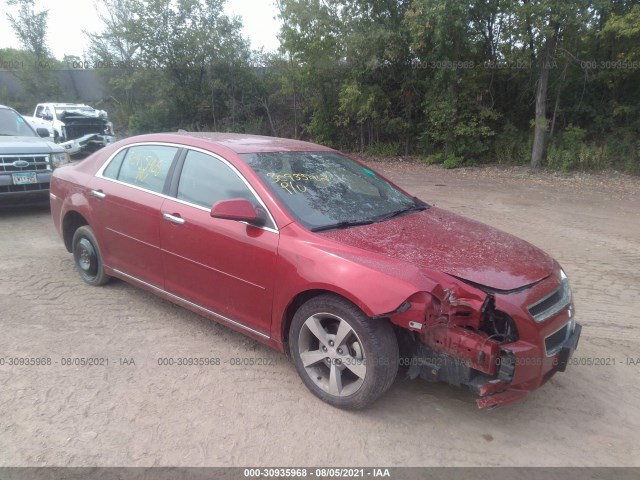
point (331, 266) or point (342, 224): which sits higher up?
point (342, 224)

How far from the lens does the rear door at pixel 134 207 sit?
13.5ft

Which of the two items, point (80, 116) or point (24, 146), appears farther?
point (80, 116)

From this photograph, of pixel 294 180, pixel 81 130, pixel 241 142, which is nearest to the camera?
pixel 294 180

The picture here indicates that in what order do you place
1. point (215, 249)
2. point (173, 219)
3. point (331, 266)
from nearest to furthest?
point (331, 266), point (215, 249), point (173, 219)

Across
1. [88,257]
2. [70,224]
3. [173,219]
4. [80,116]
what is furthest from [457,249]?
[80,116]

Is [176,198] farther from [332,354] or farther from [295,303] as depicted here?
[332,354]

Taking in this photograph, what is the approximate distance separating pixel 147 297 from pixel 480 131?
13.1m

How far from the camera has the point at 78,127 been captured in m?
16.4

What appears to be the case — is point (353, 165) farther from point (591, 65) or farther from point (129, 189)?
point (591, 65)

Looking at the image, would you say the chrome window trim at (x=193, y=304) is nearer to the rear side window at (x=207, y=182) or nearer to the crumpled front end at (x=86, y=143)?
the rear side window at (x=207, y=182)

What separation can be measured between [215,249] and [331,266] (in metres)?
1.03

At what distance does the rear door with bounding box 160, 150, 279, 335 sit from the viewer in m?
3.39

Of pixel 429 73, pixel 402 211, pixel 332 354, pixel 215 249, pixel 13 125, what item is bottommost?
pixel 332 354

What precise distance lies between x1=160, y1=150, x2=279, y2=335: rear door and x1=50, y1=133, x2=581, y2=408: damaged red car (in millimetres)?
11
